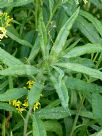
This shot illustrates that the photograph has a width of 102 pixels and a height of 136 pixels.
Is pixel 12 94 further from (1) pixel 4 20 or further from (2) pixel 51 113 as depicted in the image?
(1) pixel 4 20

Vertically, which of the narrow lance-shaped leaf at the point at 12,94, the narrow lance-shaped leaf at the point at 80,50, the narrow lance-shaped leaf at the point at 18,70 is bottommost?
the narrow lance-shaped leaf at the point at 12,94

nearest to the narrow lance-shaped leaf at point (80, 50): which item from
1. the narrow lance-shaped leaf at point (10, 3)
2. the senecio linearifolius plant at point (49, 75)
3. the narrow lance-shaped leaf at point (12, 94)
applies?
the senecio linearifolius plant at point (49, 75)

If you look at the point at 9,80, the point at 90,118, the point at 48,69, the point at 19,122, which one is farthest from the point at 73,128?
A: the point at 48,69

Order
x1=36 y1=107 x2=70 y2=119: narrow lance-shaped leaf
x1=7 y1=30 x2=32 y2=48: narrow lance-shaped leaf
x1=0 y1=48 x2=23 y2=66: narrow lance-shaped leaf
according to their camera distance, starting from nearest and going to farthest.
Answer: x1=0 y1=48 x2=23 y2=66: narrow lance-shaped leaf → x1=36 y1=107 x2=70 y2=119: narrow lance-shaped leaf → x1=7 y1=30 x2=32 y2=48: narrow lance-shaped leaf

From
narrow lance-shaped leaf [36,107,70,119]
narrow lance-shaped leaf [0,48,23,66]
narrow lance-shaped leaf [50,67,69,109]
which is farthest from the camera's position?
narrow lance-shaped leaf [36,107,70,119]

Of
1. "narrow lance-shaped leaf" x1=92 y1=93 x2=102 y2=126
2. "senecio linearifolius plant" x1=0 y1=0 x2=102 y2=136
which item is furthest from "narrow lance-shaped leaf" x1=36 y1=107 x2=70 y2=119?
"narrow lance-shaped leaf" x1=92 y1=93 x2=102 y2=126

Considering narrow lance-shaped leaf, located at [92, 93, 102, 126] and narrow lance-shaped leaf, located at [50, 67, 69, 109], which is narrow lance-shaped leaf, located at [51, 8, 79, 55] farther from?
narrow lance-shaped leaf, located at [92, 93, 102, 126]

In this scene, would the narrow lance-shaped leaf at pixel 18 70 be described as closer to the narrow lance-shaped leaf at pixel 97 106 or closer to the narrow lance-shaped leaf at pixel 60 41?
the narrow lance-shaped leaf at pixel 60 41

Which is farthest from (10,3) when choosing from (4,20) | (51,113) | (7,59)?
(51,113)
